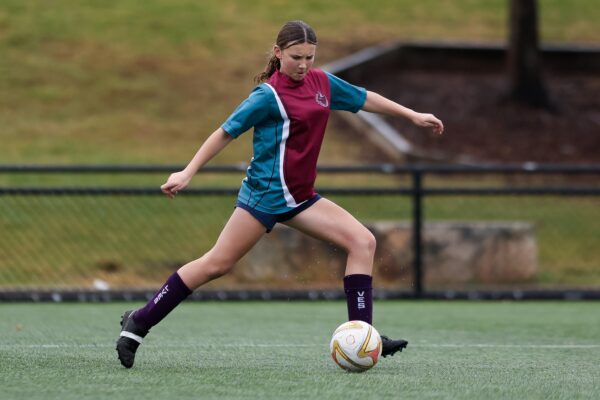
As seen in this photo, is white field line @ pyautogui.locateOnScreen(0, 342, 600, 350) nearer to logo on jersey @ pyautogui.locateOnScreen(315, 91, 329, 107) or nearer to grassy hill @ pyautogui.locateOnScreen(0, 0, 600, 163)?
logo on jersey @ pyautogui.locateOnScreen(315, 91, 329, 107)

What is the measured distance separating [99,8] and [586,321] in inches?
698

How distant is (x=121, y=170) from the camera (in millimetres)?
12500

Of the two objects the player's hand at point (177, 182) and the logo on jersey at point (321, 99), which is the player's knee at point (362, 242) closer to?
the logo on jersey at point (321, 99)

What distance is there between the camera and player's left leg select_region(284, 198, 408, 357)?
6.34m

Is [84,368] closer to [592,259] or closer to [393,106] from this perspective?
[393,106]

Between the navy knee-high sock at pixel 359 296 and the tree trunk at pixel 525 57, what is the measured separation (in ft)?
49.6

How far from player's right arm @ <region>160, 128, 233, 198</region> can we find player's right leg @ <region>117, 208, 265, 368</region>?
15.2 inches

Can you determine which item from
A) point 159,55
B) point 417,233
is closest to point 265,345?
point 417,233

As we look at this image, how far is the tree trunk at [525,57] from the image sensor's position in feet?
68.2

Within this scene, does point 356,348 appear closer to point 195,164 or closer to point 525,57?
point 195,164

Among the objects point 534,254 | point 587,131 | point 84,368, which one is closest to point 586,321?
point 534,254

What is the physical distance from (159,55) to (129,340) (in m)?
17.8

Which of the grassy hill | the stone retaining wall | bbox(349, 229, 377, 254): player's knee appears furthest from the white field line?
the grassy hill

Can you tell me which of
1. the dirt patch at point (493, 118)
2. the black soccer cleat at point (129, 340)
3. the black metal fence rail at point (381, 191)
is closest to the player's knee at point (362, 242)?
the black soccer cleat at point (129, 340)
